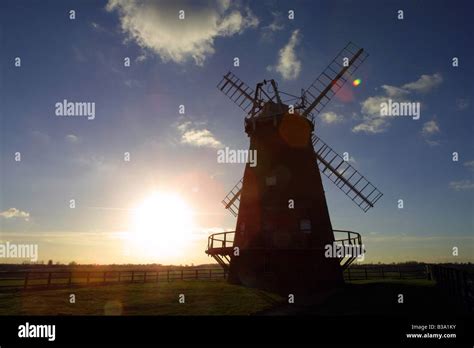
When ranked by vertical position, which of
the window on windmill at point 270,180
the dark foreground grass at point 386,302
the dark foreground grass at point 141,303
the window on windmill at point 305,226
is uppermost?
the window on windmill at point 270,180

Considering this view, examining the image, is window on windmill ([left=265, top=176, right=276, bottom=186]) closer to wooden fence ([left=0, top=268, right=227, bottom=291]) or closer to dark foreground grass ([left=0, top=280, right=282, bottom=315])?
dark foreground grass ([left=0, top=280, right=282, bottom=315])

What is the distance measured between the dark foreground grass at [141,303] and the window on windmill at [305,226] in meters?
4.18

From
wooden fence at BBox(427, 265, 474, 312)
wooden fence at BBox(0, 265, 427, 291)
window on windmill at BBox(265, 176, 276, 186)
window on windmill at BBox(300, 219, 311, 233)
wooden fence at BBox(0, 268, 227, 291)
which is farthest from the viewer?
window on windmill at BBox(265, 176, 276, 186)

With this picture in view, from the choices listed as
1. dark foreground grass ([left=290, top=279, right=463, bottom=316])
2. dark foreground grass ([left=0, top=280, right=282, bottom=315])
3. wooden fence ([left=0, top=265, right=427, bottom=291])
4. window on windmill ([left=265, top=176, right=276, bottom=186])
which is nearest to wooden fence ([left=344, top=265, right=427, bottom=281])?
wooden fence ([left=0, top=265, right=427, bottom=291])

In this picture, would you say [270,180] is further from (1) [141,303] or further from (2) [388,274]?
(2) [388,274]

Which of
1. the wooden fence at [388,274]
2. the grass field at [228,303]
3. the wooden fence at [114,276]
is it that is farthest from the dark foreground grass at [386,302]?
the wooden fence at [388,274]

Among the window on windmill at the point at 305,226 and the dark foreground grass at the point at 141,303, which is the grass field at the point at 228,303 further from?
the window on windmill at the point at 305,226

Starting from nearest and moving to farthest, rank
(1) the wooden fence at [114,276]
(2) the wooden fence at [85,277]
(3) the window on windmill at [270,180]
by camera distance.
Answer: (2) the wooden fence at [85,277], (1) the wooden fence at [114,276], (3) the window on windmill at [270,180]

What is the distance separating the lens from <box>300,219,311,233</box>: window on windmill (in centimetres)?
2033

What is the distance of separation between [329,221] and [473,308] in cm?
862

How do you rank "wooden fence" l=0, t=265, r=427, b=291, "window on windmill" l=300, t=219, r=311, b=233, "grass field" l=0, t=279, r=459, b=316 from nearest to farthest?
"grass field" l=0, t=279, r=459, b=316 < "wooden fence" l=0, t=265, r=427, b=291 < "window on windmill" l=300, t=219, r=311, b=233

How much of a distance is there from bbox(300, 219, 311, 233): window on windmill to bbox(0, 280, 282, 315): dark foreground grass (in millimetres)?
4179

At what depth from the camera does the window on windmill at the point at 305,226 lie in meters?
20.3

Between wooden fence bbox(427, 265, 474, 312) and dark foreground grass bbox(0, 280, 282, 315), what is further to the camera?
wooden fence bbox(427, 265, 474, 312)
